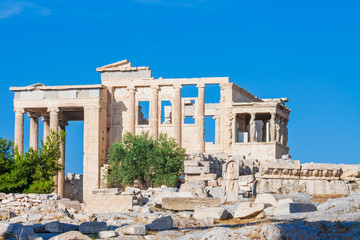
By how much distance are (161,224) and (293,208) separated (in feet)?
8.93

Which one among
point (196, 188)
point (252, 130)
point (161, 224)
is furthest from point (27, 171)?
point (252, 130)

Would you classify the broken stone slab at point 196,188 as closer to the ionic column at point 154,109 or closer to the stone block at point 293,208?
the stone block at point 293,208

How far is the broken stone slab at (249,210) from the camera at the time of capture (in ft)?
49.0

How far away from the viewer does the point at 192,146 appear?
40.9 m

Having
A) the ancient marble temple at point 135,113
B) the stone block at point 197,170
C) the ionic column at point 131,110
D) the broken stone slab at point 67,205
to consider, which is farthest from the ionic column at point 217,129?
the broken stone slab at point 67,205

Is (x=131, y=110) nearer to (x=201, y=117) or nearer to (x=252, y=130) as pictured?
(x=201, y=117)

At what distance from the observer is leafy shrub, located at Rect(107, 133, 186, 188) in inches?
1337

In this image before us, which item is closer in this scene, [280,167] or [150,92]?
[280,167]

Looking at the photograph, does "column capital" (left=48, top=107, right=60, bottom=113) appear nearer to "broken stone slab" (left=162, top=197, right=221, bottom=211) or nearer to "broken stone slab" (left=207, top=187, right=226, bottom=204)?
"broken stone slab" (left=207, top=187, right=226, bottom=204)

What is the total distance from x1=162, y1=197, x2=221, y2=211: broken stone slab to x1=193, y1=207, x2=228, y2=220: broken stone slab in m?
1.51

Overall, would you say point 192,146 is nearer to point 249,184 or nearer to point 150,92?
point 150,92

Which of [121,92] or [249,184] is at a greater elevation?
[121,92]

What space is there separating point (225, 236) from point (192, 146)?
3149 cm

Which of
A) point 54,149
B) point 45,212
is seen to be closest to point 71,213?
point 45,212
